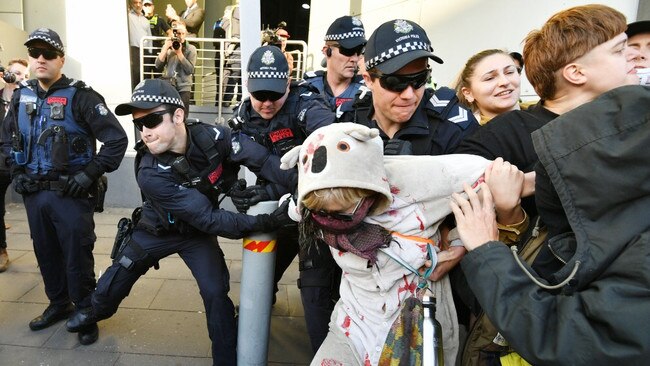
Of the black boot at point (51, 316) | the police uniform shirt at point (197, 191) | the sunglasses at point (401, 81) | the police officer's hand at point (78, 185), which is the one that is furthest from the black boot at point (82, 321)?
the sunglasses at point (401, 81)

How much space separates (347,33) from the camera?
3.54 m

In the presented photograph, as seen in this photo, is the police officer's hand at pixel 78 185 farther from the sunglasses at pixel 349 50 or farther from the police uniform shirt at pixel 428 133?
the police uniform shirt at pixel 428 133

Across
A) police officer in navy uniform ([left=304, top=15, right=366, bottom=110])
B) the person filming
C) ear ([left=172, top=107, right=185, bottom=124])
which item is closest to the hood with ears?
ear ([left=172, top=107, right=185, bottom=124])

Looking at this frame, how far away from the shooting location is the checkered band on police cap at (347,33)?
3.53 metres

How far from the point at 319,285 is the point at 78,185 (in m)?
2.15

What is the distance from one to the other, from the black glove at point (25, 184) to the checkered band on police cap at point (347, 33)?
2.68 m

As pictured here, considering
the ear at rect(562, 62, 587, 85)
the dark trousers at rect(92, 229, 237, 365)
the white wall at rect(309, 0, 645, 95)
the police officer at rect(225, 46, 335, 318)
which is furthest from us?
the white wall at rect(309, 0, 645, 95)

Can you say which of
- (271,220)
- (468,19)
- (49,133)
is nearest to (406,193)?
(271,220)

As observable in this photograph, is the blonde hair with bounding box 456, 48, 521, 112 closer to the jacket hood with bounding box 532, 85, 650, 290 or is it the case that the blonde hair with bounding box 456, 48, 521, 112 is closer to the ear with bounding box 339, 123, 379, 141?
the ear with bounding box 339, 123, 379, 141

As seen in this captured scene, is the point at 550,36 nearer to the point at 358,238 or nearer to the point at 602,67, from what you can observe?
the point at 602,67

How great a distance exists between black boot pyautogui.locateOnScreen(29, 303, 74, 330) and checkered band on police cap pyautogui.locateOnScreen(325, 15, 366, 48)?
323 cm

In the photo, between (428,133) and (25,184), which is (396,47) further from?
(25,184)

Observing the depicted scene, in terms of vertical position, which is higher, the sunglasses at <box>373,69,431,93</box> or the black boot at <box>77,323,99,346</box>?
the sunglasses at <box>373,69,431,93</box>

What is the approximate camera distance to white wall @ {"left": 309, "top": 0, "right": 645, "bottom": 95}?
12.6 ft
